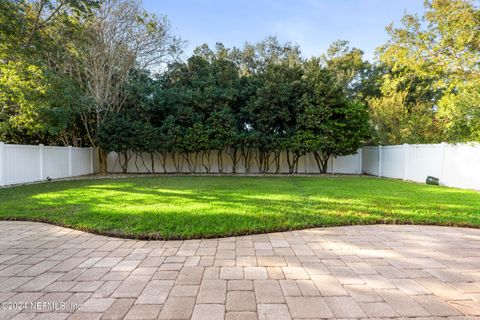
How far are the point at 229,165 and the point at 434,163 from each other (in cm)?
919

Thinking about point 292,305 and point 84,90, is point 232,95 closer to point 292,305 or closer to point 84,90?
point 84,90

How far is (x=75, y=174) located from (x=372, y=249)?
1278cm

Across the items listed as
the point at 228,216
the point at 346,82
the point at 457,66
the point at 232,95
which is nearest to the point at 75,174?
the point at 232,95

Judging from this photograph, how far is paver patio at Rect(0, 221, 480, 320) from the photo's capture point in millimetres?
2072

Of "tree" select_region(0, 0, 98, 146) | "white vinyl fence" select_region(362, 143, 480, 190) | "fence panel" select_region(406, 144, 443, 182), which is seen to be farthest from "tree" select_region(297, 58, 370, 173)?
"tree" select_region(0, 0, 98, 146)

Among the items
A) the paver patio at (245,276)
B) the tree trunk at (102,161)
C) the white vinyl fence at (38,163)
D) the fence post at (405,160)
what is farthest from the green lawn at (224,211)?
the tree trunk at (102,161)

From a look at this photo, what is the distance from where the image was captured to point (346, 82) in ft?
68.4

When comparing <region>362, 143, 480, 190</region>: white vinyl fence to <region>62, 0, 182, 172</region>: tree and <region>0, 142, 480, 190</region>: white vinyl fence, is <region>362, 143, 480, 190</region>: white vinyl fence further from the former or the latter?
<region>62, 0, 182, 172</region>: tree

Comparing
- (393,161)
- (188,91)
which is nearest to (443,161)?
(393,161)

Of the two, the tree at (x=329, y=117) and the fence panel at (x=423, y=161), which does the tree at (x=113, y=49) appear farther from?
the fence panel at (x=423, y=161)

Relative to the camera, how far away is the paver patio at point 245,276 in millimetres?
2072

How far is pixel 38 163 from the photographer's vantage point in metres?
10.0

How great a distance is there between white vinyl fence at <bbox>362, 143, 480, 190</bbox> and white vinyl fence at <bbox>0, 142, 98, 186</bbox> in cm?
1395

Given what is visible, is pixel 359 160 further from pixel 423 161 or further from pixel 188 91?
pixel 188 91
